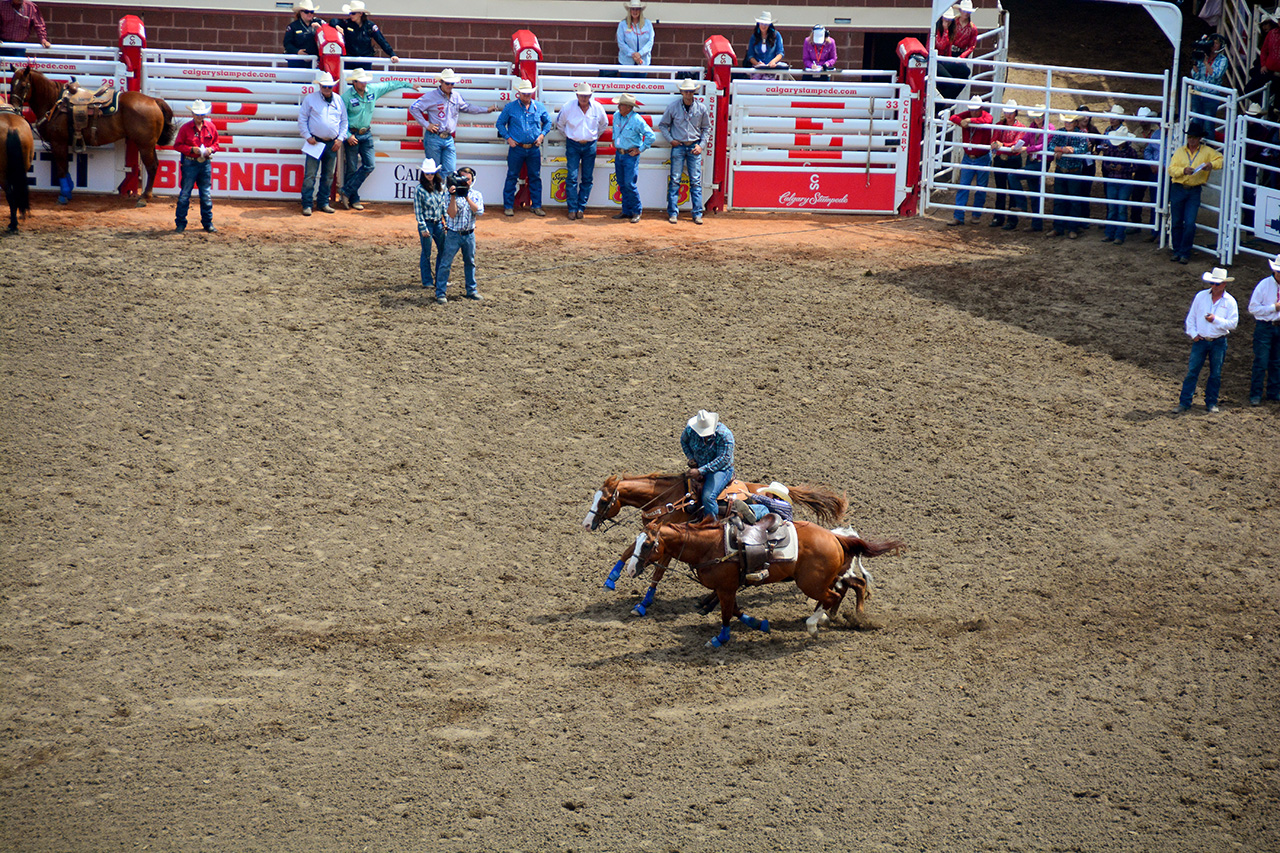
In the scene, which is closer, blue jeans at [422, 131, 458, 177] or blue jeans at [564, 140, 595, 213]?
blue jeans at [422, 131, 458, 177]

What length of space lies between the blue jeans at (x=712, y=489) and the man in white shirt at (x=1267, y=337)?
756 cm

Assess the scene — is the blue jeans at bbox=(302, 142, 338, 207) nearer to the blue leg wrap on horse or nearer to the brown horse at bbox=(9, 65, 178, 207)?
the brown horse at bbox=(9, 65, 178, 207)

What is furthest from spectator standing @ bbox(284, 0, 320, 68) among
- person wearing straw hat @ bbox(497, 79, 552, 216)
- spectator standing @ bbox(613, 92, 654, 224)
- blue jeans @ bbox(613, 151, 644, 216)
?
blue jeans @ bbox(613, 151, 644, 216)

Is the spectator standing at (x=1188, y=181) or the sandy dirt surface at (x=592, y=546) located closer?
the sandy dirt surface at (x=592, y=546)

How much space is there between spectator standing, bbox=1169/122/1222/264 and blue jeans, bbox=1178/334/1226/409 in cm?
368

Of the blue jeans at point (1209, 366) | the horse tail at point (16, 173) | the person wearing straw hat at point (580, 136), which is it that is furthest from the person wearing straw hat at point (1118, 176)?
the horse tail at point (16, 173)

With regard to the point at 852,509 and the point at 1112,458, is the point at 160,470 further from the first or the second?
the point at 1112,458

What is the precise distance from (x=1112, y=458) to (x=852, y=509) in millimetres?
3277

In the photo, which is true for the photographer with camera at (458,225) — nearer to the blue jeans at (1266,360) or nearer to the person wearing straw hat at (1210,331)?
the person wearing straw hat at (1210,331)

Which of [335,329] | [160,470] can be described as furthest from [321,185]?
[160,470]

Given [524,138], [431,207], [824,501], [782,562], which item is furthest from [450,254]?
[782,562]

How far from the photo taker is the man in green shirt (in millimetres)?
18609

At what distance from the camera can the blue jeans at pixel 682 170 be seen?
751 inches

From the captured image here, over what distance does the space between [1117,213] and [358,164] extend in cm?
1169
